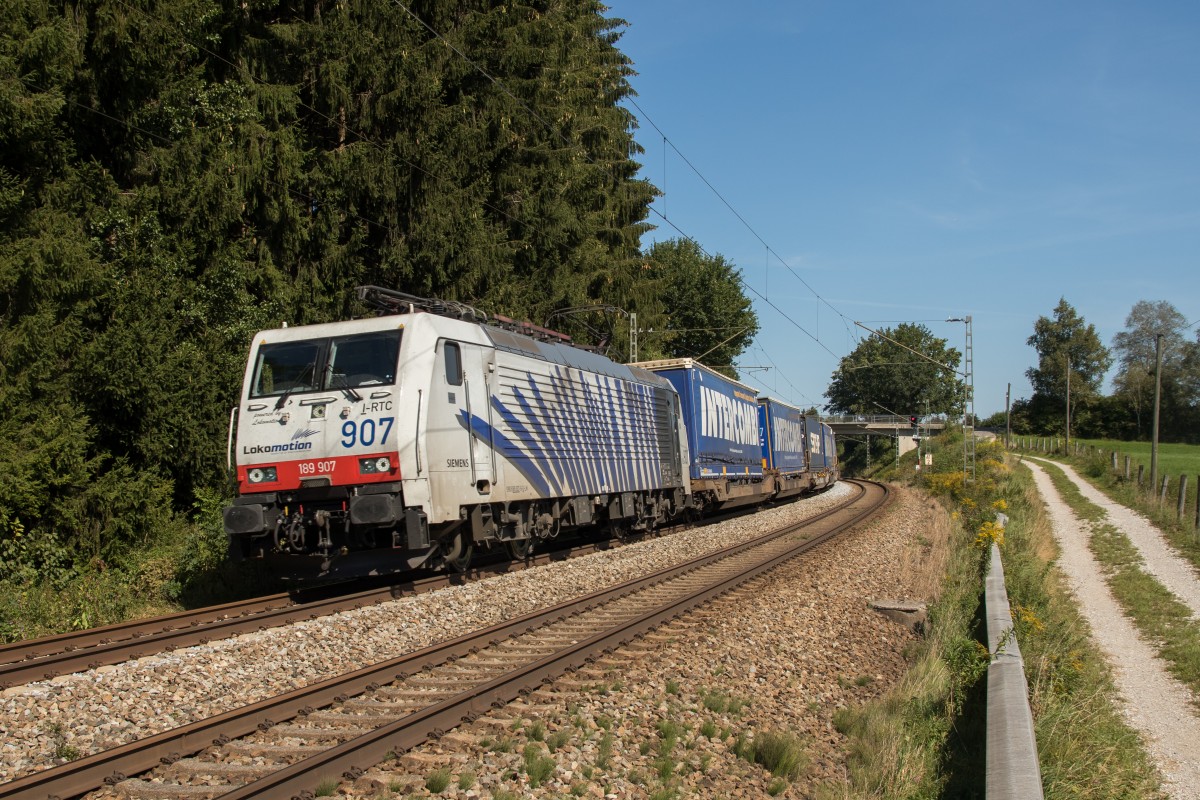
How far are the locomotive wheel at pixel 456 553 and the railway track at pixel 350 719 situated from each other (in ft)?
7.05

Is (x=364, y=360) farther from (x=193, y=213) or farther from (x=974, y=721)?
(x=974, y=721)

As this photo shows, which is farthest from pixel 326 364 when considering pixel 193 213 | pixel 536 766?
pixel 536 766

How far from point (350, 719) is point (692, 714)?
7.91 ft

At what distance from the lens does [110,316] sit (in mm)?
12500

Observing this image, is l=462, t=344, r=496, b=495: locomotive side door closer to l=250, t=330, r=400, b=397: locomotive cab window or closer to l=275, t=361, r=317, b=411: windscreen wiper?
l=250, t=330, r=400, b=397: locomotive cab window

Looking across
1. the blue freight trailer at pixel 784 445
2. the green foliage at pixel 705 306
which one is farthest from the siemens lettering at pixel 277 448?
the green foliage at pixel 705 306

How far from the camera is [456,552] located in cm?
1162

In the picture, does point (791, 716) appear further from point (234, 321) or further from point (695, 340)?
point (695, 340)

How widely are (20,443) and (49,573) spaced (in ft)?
5.33

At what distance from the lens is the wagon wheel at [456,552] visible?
11594 mm

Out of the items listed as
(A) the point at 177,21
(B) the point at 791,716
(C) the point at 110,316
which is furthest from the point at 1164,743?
(A) the point at 177,21

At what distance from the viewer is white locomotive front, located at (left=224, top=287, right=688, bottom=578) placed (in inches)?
404

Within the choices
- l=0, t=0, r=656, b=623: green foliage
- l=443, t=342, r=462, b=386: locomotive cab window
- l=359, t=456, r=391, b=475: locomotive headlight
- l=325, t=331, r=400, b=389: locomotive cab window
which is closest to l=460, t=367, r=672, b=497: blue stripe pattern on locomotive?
l=443, t=342, r=462, b=386: locomotive cab window

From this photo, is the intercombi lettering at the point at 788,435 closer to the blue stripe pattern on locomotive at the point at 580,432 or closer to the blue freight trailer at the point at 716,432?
the blue freight trailer at the point at 716,432
